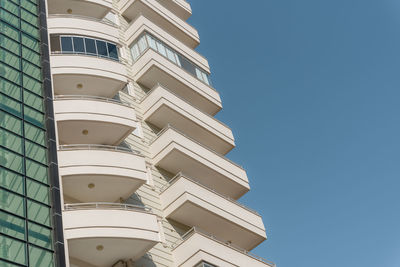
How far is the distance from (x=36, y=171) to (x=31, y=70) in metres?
6.10

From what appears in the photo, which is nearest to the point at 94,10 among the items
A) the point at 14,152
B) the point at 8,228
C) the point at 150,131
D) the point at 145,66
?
the point at 145,66

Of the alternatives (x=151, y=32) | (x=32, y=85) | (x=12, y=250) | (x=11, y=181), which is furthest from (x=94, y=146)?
(x=151, y=32)

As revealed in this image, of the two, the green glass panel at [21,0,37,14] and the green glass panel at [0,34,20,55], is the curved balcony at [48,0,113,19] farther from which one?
the green glass panel at [0,34,20,55]

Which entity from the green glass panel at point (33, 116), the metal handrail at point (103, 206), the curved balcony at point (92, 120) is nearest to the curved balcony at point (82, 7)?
the curved balcony at point (92, 120)

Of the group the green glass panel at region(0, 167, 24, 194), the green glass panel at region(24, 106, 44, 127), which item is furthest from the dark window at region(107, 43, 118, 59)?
the green glass panel at region(0, 167, 24, 194)

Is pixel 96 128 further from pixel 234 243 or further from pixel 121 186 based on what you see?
pixel 234 243

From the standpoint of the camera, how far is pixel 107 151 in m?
28.3

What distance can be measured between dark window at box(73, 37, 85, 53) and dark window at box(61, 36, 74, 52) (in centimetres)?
27

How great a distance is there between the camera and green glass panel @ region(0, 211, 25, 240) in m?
Answer: 22.0

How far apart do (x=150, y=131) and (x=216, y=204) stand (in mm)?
5881

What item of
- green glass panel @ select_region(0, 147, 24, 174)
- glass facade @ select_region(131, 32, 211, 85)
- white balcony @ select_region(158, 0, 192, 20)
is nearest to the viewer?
green glass panel @ select_region(0, 147, 24, 174)

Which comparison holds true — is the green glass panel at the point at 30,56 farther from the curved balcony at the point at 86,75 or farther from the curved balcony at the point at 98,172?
the curved balcony at the point at 98,172

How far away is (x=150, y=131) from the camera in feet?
114

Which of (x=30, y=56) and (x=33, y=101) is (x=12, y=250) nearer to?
(x=33, y=101)
